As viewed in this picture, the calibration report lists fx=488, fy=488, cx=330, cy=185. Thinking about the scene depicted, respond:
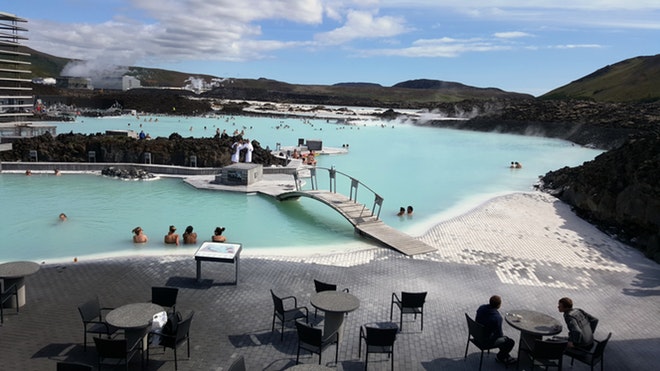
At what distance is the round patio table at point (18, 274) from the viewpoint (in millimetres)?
7566

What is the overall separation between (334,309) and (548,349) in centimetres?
279

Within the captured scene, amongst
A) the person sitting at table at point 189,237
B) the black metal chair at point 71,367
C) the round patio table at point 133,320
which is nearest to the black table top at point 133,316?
the round patio table at point 133,320

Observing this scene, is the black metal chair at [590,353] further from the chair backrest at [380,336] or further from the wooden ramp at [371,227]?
the wooden ramp at [371,227]

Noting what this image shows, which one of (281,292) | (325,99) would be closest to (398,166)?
(281,292)

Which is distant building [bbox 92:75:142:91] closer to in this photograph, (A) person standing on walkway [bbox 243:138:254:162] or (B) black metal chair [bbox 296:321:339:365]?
(A) person standing on walkway [bbox 243:138:254:162]

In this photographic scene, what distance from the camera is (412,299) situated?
777 cm

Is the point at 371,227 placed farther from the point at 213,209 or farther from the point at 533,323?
the point at 533,323

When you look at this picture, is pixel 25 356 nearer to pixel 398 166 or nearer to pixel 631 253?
pixel 631 253

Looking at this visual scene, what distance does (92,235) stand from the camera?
13.9 metres

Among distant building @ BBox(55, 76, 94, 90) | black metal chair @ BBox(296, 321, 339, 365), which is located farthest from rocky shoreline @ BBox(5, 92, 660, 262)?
distant building @ BBox(55, 76, 94, 90)

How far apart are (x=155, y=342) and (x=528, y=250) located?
9989 mm

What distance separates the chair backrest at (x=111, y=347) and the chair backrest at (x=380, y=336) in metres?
3.03

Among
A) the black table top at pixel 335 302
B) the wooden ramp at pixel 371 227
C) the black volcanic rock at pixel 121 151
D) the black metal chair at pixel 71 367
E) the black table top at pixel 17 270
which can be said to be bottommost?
the wooden ramp at pixel 371 227

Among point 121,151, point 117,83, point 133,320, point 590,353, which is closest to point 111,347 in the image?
point 133,320
